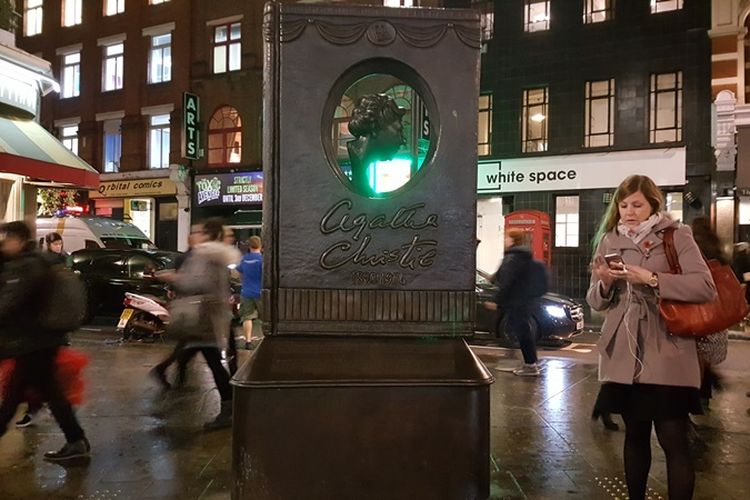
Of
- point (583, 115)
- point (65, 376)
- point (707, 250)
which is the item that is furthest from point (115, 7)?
point (707, 250)

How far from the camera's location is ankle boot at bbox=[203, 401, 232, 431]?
5578 mm

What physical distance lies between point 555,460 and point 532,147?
645 inches

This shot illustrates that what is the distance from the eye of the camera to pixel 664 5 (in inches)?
720

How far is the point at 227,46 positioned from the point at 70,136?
8679 millimetres

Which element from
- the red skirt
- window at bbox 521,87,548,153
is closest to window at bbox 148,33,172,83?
window at bbox 521,87,548,153

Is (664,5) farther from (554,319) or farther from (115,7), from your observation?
(115,7)

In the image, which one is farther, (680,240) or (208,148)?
(208,148)

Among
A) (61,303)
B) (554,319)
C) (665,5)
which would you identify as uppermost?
(665,5)

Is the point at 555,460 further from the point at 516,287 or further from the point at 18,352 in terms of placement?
the point at 18,352

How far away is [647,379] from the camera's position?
9.92 feet

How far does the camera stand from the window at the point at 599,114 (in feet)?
62.5

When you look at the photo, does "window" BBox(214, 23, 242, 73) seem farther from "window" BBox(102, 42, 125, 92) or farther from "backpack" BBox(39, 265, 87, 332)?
"backpack" BBox(39, 265, 87, 332)

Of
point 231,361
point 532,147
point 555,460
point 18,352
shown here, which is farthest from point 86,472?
point 532,147

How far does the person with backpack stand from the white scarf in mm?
4616
